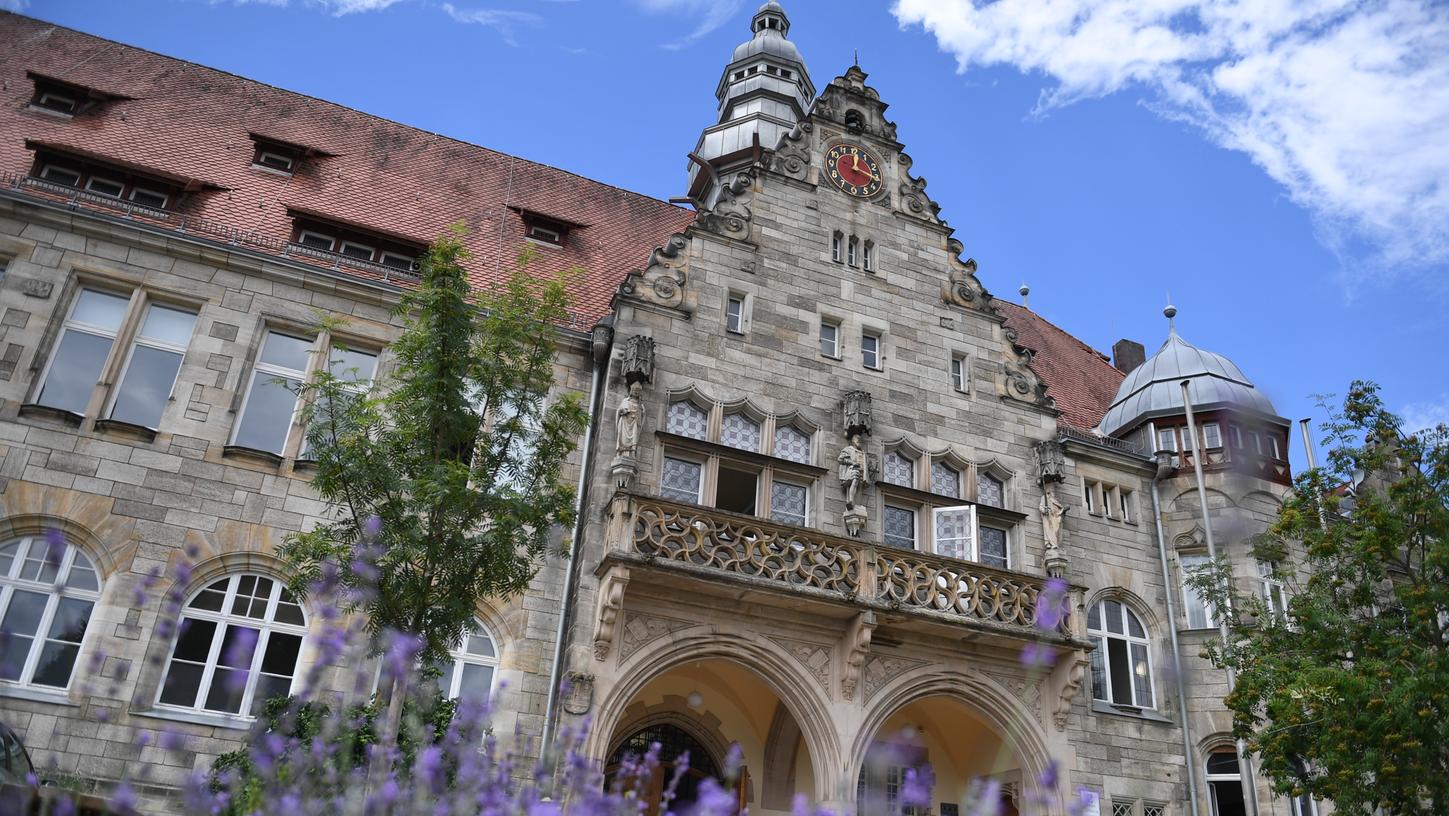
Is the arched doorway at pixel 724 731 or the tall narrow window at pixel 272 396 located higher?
the tall narrow window at pixel 272 396

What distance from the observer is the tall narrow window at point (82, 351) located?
45.6 ft

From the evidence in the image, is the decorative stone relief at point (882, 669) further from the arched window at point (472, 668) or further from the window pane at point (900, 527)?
the arched window at point (472, 668)

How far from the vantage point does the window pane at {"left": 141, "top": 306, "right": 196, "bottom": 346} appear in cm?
1476

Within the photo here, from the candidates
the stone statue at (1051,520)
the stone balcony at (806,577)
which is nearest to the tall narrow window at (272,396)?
the stone balcony at (806,577)

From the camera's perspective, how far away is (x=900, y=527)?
55.9 feet

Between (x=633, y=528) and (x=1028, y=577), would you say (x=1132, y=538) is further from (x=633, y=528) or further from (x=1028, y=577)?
(x=633, y=528)

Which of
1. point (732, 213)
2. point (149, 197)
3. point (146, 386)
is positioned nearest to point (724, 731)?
point (732, 213)

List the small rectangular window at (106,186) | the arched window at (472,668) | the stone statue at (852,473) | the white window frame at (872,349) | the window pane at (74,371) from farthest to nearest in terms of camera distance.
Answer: the white window frame at (872,349), the stone statue at (852,473), the small rectangular window at (106,186), the window pane at (74,371), the arched window at (472,668)

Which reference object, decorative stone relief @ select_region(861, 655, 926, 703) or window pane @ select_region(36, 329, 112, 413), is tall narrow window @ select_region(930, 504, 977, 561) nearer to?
decorative stone relief @ select_region(861, 655, 926, 703)

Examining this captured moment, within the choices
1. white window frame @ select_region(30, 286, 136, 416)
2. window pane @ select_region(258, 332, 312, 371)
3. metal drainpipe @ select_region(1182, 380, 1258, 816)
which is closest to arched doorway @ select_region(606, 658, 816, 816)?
metal drainpipe @ select_region(1182, 380, 1258, 816)

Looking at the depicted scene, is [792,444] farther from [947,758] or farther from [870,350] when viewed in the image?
[947,758]

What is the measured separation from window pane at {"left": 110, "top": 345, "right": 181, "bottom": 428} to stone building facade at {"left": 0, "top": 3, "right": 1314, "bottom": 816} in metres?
0.04

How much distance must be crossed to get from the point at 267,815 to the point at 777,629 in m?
10.5

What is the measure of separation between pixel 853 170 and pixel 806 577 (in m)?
8.57
